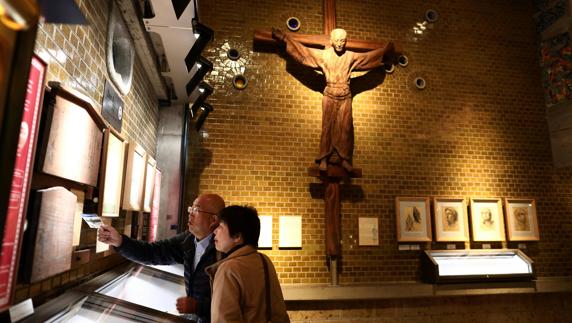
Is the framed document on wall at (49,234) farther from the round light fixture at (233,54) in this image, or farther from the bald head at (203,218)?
the round light fixture at (233,54)

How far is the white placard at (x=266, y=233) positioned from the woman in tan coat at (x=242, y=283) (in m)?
2.68

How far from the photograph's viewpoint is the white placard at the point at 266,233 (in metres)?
4.56

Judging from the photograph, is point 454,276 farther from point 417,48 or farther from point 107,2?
point 107,2

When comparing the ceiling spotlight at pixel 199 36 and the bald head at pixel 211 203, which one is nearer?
the bald head at pixel 211 203

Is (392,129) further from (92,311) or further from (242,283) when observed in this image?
(92,311)

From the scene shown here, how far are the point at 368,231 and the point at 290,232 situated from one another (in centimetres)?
107

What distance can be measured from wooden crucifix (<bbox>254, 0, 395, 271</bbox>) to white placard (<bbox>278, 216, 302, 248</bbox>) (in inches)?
15.8

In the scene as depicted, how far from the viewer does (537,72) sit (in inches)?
231

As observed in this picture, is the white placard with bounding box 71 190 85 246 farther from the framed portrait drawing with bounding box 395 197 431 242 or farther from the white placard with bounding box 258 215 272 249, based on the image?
the framed portrait drawing with bounding box 395 197 431 242

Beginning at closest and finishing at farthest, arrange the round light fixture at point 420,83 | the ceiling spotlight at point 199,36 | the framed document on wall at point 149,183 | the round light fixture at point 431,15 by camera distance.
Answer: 1. the ceiling spotlight at point 199,36
2. the framed document on wall at point 149,183
3. the round light fixture at point 420,83
4. the round light fixture at point 431,15

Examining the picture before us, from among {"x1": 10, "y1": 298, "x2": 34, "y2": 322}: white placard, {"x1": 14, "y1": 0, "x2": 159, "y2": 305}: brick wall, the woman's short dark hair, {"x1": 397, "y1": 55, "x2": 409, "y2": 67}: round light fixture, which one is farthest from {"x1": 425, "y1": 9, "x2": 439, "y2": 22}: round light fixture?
{"x1": 10, "y1": 298, "x2": 34, "y2": 322}: white placard

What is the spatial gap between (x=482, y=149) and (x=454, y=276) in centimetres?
198

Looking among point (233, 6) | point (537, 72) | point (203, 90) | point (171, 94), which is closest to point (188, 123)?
point (171, 94)

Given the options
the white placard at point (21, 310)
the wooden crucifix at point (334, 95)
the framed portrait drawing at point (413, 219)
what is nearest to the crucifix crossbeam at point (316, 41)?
the wooden crucifix at point (334, 95)
